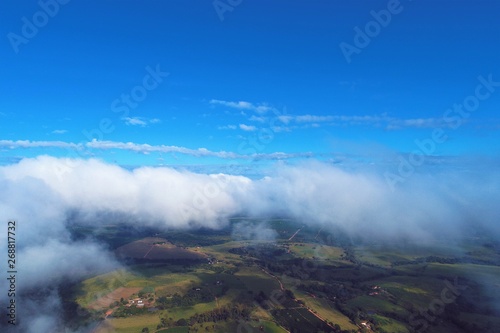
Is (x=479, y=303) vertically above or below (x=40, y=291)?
below

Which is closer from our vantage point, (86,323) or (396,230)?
(86,323)

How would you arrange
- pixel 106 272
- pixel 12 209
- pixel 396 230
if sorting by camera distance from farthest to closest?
pixel 396 230 < pixel 106 272 < pixel 12 209

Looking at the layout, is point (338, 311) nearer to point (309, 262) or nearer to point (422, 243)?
point (309, 262)

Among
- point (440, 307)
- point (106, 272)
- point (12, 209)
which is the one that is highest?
point (12, 209)

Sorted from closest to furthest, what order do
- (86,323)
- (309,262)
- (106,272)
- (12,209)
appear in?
(86,323) → (12,209) → (106,272) → (309,262)

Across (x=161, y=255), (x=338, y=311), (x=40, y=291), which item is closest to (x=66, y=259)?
(x=40, y=291)

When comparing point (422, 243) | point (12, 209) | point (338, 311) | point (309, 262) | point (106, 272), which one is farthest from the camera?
point (422, 243)

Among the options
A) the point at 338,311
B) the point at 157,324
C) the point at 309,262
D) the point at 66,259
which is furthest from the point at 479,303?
the point at 66,259

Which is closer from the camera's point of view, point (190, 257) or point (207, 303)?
point (207, 303)

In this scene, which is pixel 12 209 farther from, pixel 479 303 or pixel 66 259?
pixel 479 303
